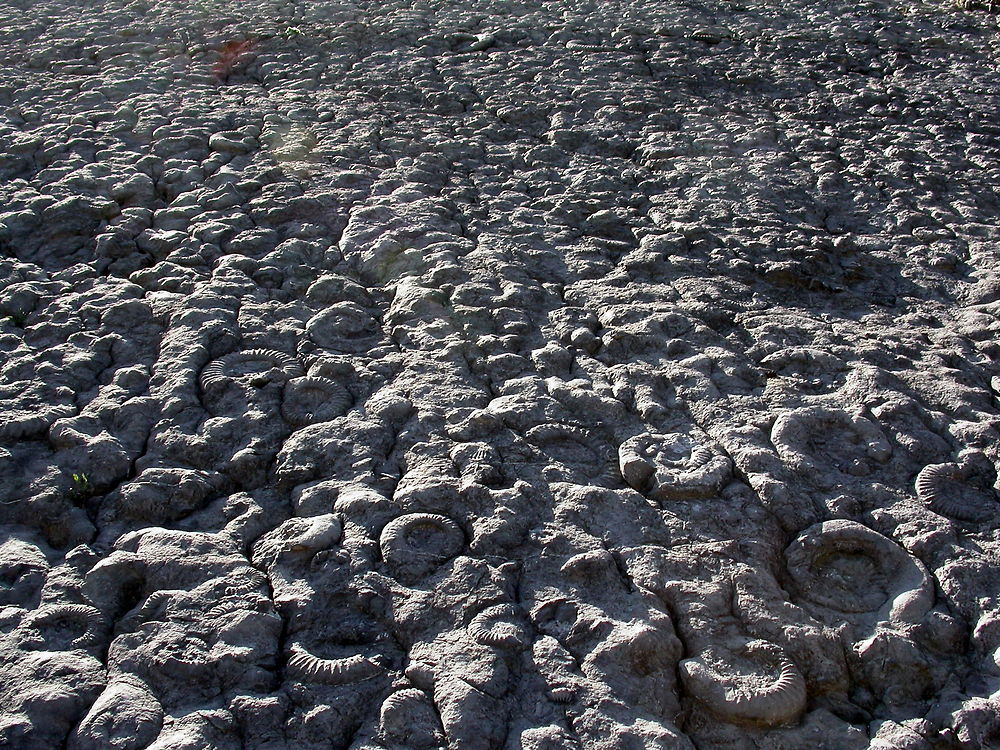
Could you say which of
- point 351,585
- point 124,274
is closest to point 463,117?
point 124,274

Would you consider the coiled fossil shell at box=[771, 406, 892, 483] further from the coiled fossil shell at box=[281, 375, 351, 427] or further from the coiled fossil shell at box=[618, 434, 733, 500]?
the coiled fossil shell at box=[281, 375, 351, 427]

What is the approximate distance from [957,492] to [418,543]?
126 centimetres

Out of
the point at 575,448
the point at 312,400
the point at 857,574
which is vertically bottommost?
the point at 857,574

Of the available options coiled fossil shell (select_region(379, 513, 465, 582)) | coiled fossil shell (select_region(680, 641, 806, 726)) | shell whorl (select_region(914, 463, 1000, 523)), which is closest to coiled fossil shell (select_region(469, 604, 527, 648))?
coiled fossil shell (select_region(379, 513, 465, 582))

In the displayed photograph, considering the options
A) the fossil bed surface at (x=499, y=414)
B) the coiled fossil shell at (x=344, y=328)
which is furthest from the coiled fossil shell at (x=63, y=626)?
the coiled fossil shell at (x=344, y=328)

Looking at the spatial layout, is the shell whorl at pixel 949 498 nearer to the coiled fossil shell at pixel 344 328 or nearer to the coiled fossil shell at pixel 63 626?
the coiled fossil shell at pixel 344 328

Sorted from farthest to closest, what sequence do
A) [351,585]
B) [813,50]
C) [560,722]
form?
1. [813,50]
2. [351,585]
3. [560,722]

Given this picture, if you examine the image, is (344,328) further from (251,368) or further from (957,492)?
(957,492)

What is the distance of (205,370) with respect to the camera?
2.54m

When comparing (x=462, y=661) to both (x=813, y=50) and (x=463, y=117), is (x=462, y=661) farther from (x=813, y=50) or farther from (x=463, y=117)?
(x=813, y=50)

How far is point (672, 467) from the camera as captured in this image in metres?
2.19

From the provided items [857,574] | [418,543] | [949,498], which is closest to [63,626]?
[418,543]

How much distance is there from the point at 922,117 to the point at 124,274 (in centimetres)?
344

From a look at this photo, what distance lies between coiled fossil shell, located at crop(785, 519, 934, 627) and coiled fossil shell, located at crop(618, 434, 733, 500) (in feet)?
0.79
